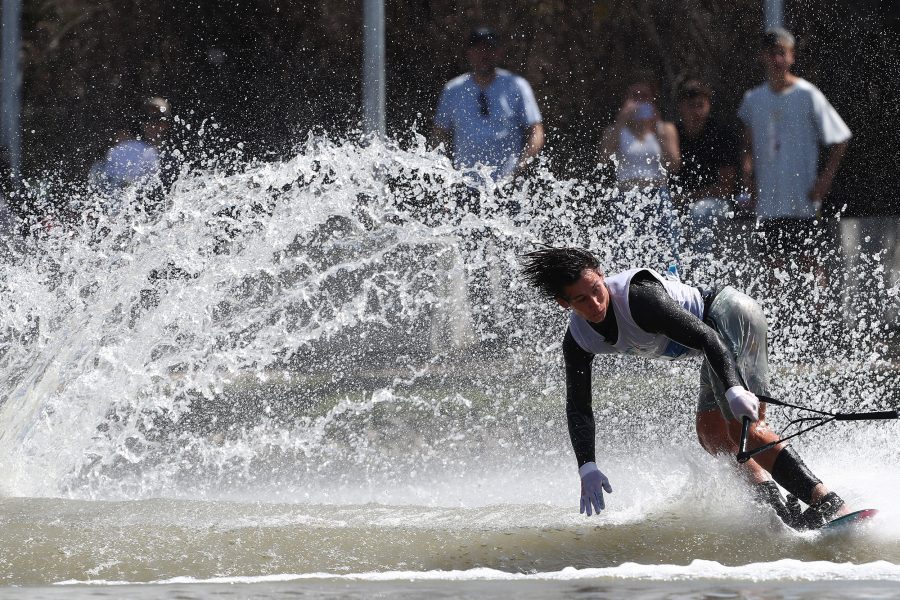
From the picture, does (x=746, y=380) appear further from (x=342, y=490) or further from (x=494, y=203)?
(x=494, y=203)

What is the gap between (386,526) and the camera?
5.96 meters

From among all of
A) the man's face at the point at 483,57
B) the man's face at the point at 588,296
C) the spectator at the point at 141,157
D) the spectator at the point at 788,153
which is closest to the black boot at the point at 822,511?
the man's face at the point at 588,296

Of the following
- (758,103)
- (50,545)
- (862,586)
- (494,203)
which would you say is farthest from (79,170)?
(862,586)

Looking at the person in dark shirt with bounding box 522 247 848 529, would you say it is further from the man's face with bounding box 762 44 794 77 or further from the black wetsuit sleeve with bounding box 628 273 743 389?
the man's face with bounding box 762 44 794 77

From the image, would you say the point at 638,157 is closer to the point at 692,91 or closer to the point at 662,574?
the point at 692,91

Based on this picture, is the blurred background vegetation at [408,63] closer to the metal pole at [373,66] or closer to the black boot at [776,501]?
the metal pole at [373,66]

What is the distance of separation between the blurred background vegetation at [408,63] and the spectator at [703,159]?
96 cm

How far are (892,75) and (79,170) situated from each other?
6686mm

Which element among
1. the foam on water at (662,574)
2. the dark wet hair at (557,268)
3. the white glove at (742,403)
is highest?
the dark wet hair at (557,268)

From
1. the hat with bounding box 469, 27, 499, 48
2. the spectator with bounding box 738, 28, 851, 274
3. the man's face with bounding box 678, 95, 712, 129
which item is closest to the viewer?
the spectator with bounding box 738, 28, 851, 274

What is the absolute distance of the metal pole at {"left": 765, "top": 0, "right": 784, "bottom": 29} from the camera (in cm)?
1212

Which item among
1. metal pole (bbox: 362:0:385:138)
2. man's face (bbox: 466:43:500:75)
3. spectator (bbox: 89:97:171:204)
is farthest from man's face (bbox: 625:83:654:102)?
spectator (bbox: 89:97:171:204)

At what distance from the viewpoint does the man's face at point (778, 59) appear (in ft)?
33.8

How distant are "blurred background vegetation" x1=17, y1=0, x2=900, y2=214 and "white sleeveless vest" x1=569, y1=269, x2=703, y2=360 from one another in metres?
5.35
